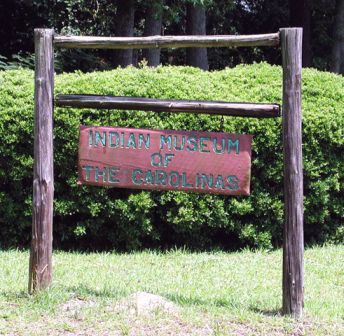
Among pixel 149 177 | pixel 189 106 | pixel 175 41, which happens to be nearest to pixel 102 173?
pixel 149 177

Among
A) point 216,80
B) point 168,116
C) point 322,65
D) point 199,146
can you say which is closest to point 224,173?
point 199,146

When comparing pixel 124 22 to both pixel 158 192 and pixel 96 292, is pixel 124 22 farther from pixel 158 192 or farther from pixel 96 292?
pixel 96 292

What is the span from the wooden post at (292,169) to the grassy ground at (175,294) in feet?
0.85

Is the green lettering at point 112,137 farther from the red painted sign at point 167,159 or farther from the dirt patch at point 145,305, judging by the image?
the dirt patch at point 145,305

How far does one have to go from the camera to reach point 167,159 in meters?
5.14

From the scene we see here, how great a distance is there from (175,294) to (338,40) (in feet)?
49.6

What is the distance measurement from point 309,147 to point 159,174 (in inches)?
124

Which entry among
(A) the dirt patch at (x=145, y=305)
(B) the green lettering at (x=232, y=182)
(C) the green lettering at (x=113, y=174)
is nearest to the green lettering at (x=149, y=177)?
(C) the green lettering at (x=113, y=174)

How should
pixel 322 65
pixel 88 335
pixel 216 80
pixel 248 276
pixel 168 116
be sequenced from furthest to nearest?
pixel 322 65, pixel 216 80, pixel 168 116, pixel 248 276, pixel 88 335

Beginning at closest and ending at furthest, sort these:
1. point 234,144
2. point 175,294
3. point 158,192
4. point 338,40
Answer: point 234,144 < point 175,294 < point 158,192 < point 338,40

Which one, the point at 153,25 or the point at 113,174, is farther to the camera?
the point at 153,25

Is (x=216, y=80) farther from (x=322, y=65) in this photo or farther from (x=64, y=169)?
(x=322, y=65)

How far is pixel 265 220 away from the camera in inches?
309

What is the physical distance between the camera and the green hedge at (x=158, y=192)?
7484mm
